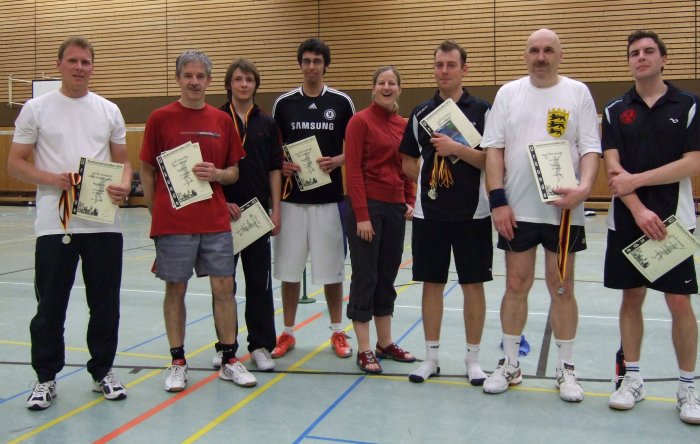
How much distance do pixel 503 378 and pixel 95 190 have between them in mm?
2401

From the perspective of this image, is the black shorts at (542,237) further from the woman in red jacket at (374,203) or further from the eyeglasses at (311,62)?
the eyeglasses at (311,62)

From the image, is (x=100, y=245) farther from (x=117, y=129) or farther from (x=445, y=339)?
(x=445, y=339)

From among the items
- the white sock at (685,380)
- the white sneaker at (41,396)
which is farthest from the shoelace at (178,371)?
the white sock at (685,380)

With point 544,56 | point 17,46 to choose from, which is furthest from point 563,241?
point 17,46

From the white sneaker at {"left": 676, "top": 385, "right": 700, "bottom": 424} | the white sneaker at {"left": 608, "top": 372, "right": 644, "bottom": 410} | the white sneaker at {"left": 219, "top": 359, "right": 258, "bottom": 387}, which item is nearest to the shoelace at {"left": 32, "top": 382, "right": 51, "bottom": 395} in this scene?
the white sneaker at {"left": 219, "top": 359, "right": 258, "bottom": 387}

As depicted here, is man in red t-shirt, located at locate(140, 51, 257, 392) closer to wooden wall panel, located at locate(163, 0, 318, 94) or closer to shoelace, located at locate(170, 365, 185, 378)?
shoelace, located at locate(170, 365, 185, 378)

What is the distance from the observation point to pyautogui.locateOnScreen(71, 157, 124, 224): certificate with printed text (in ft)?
10.4

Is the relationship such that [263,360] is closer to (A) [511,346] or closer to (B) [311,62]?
(A) [511,346]

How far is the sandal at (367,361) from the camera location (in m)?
3.79

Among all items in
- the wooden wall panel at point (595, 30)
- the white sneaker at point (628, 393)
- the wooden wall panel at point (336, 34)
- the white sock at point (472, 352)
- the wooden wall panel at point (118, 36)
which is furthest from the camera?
the wooden wall panel at point (118, 36)

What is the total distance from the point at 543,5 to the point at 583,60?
161 cm

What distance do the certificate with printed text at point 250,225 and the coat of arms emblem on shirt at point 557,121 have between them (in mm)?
1693

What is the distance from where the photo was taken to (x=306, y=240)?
165 inches

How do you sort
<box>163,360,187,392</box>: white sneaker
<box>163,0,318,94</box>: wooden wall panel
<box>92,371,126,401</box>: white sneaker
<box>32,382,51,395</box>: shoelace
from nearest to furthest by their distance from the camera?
1. <box>32,382,51,395</box>: shoelace
2. <box>92,371,126,401</box>: white sneaker
3. <box>163,360,187,392</box>: white sneaker
4. <box>163,0,318,94</box>: wooden wall panel
